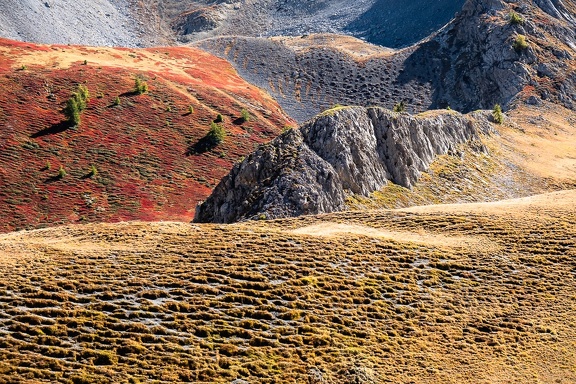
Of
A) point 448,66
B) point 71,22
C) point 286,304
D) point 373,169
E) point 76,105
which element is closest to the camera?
point 286,304

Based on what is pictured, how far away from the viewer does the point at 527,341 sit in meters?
24.9

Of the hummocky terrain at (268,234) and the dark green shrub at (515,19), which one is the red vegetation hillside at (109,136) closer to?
the hummocky terrain at (268,234)

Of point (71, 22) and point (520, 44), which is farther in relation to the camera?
point (71, 22)

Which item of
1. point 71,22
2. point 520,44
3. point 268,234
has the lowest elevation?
point 268,234

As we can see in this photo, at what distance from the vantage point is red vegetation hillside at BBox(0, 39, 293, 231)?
6588 centimetres

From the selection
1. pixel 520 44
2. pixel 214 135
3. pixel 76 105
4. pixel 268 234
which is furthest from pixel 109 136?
pixel 520 44

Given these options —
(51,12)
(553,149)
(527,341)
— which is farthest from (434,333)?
(51,12)

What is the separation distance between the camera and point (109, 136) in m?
80.2

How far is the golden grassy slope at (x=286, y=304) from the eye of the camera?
21.5 metres

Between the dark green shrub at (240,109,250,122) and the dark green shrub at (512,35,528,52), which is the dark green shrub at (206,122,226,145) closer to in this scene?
the dark green shrub at (240,109,250,122)

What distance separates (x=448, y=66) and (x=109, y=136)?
91.0 m

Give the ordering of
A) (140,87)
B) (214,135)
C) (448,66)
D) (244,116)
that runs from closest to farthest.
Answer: (214,135) → (140,87) → (244,116) → (448,66)

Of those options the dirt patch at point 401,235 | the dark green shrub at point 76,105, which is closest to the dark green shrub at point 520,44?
the dark green shrub at point 76,105

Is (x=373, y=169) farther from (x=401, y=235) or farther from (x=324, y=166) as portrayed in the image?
(x=401, y=235)
